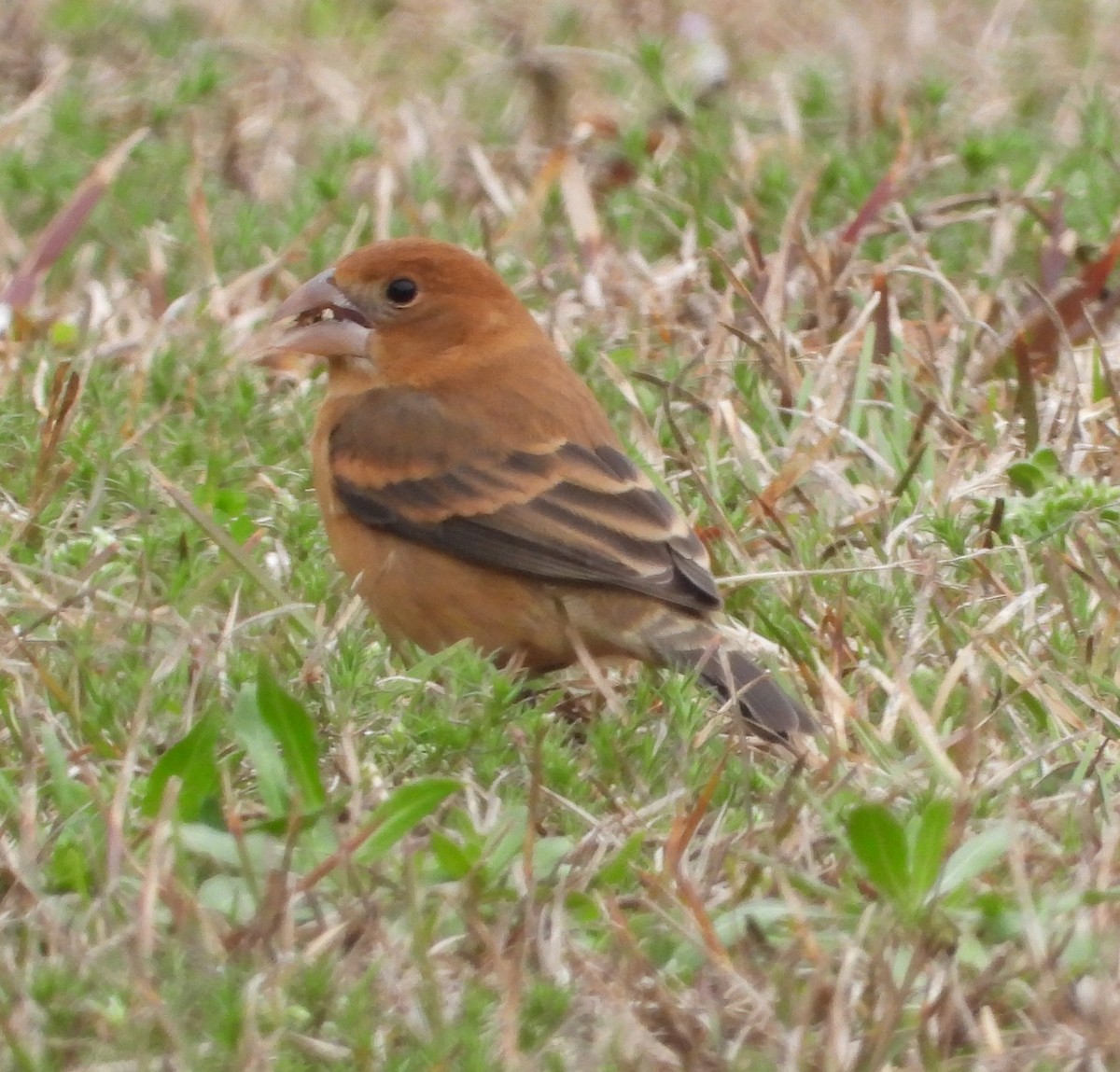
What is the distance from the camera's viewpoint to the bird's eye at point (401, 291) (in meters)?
5.77

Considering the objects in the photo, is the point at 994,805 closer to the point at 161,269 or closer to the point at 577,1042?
the point at 577,1042

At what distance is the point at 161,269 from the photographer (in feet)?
23.3

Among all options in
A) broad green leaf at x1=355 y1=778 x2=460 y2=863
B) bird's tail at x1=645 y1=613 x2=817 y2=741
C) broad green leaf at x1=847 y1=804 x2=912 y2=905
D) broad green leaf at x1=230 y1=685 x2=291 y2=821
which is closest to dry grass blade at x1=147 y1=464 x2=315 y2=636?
broad green leaf at x1=230 y1=685 x2=291 y2=821

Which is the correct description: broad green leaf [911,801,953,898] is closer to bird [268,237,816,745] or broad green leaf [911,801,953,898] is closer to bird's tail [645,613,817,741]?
bird's tail [645,613,817,741]

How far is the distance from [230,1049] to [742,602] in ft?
7.60

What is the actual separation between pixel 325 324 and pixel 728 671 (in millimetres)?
1680

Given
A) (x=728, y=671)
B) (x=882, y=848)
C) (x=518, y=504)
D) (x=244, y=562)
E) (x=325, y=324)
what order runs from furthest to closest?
(x=325, y=324)
(x=518, y=504)
(x=244, y=562)
(x=728, y=671)
(x=882, y=848)

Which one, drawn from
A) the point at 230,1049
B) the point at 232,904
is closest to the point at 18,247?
the point at 232,904

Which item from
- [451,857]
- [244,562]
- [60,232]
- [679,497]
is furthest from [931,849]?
[60,232]

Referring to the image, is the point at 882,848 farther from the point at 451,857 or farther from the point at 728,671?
the point at 728,671

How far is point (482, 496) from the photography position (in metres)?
5.24

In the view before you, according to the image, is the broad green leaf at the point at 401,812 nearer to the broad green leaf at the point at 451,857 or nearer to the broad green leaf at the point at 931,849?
the broad green leaf at the point at 451,857

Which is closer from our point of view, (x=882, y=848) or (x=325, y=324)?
(x=882, y=848)

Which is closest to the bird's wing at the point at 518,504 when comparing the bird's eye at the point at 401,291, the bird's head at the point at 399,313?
the bird's head at the point at 399,313
